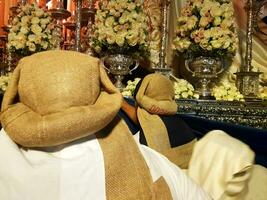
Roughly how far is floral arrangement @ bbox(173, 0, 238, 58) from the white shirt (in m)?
1.56

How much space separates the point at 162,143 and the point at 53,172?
2.78 feet

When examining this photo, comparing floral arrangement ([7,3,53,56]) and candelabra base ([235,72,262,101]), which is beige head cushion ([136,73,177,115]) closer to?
candelabra base ([235,72,262,101])

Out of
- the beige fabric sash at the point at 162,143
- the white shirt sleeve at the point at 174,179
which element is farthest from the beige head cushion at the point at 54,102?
the beige fabric sash at the point at 162,143

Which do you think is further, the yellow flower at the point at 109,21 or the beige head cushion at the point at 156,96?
the yellow flower at the point at 109,21

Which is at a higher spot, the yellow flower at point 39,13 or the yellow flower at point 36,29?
the yellow flower at point 39,13

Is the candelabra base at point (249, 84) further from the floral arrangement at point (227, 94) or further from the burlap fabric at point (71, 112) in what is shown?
the burlap fabric at point (71, 112)

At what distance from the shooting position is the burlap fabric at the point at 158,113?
141cm

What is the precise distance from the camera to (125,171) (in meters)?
0.67

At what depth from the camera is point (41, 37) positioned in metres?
2.43

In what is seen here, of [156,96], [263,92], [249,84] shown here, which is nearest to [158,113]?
[156,96]

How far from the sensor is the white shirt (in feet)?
2.00

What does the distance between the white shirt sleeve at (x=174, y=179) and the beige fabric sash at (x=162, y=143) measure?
595 mm

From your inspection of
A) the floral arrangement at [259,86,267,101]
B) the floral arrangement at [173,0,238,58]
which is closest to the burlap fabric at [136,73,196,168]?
the floral arrangement at [173,0,238,58]

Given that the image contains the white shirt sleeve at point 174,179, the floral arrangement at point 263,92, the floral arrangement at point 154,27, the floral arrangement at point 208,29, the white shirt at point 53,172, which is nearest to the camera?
the white shirt at point 53,172
